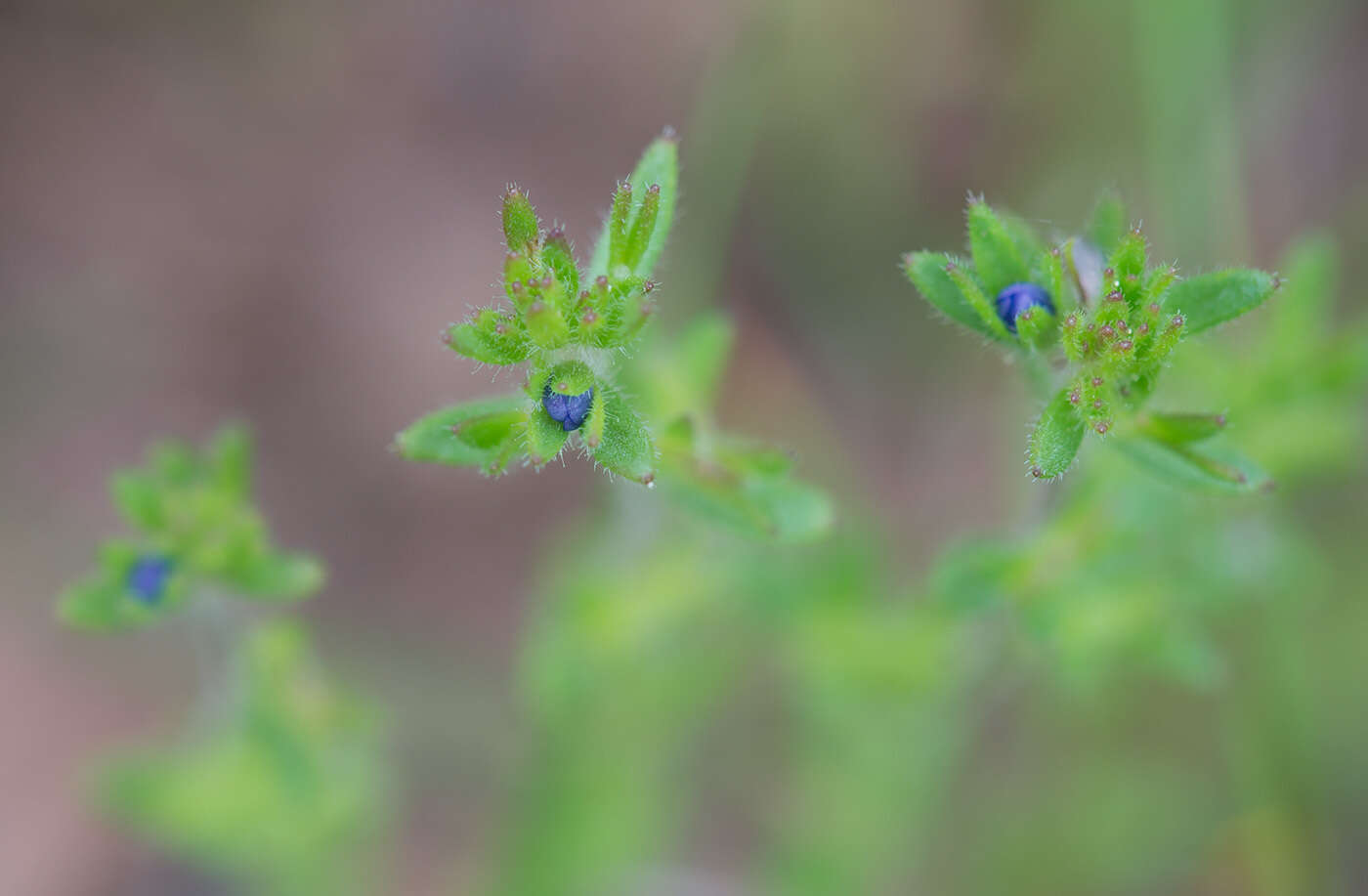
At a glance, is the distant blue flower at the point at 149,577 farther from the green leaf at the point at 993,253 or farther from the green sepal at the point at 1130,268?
the green sepal at the point at 1130,268

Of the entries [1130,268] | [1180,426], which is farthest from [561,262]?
[1180,426]

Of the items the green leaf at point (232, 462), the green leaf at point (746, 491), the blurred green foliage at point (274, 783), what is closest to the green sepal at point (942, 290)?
the green leaf at point (746, 491)

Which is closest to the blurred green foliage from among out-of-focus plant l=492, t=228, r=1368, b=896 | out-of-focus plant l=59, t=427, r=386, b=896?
out-of-focus plant l=59, t=427, r=386, b=896

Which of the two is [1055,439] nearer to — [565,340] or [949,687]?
[565,340]

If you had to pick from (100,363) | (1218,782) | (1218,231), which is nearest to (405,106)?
(100,363)

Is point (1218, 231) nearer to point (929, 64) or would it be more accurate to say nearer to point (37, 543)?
point (929, 64)

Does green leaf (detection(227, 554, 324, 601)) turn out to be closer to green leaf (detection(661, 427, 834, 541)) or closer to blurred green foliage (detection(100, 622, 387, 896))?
blurred green foliage (detection(100, 622, 387, 896))
